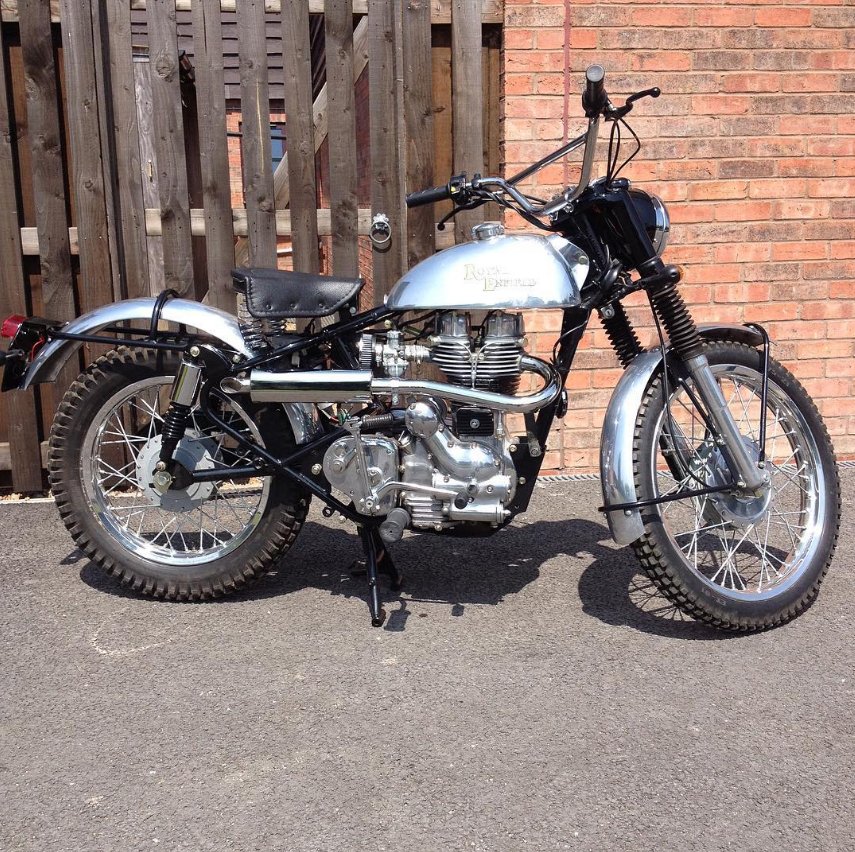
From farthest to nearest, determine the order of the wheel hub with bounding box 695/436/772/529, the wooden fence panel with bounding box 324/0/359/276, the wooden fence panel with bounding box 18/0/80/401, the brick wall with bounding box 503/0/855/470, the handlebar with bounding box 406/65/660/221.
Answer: the brick wall with bounding box 503/0/855/470 < the wooden fence panel with bounding box 324/0/359/276 < the wooden fence panel with bounding box 18/0/80/401 < the wheel hub with bounding box 695/436/772/529 < the handlebar with bounding box 406/65/660/221

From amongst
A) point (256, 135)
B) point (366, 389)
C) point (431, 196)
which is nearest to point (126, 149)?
point (256, 135)

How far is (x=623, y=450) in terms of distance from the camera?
3.14 meters

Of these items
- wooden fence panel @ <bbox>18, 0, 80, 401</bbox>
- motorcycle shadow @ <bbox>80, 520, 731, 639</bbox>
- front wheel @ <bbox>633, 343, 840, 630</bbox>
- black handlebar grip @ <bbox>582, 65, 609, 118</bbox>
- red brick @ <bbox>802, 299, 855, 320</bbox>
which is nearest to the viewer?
black handlebar grip @ <bbox>582, 65, 609, 118</bbox>

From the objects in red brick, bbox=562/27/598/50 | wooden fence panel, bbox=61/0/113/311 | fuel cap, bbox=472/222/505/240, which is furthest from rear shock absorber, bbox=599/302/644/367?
wooden fence panel, bbox=61/0/113/311

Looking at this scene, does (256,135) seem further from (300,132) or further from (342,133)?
(342,133)

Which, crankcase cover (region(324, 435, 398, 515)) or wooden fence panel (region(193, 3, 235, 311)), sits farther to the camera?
wooden fence panel (region(193, 3, 235, 311))

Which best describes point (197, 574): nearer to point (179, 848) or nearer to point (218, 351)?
point (218, 351)

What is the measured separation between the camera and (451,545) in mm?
4062

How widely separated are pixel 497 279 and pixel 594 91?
0.61m

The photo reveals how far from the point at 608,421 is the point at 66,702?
1844 millimetres

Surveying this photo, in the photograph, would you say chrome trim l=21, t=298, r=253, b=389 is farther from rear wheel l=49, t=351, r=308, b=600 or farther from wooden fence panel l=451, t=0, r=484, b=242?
wooden fence panel l=451, t=0, r=484, b=242

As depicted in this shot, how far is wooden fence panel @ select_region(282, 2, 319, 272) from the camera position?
448 cm

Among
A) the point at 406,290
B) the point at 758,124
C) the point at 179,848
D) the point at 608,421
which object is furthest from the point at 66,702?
the point at 758,124

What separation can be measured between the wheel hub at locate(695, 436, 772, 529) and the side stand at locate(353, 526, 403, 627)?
1116 millimetres
